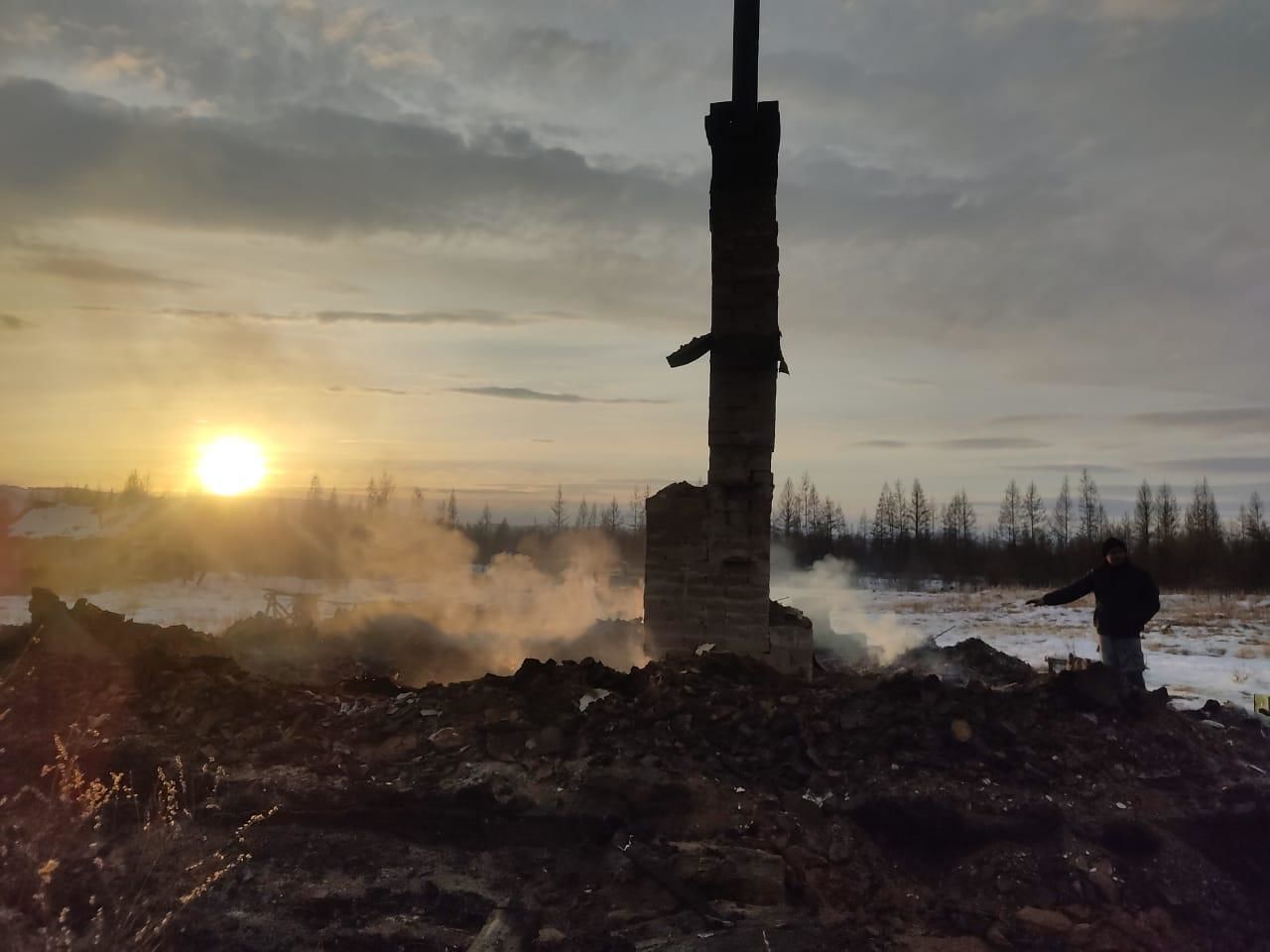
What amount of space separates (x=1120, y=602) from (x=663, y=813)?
5166 mm

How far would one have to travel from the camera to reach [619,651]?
10352 millimetres

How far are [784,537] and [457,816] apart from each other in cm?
7388

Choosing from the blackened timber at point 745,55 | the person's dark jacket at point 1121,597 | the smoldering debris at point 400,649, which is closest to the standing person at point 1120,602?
the person's dark jacket at point 1121,597

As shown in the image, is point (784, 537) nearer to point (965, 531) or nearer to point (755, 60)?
point (965, 531)

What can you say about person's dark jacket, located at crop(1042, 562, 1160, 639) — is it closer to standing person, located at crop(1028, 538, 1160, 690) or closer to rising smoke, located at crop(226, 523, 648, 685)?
standing person, located at crop(1028, 538, 1160, 690)

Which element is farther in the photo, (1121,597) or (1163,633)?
(1163,633)

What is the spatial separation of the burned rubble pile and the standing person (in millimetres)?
968

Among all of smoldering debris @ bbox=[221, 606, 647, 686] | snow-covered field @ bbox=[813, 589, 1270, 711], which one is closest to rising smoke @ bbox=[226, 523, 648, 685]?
smoldering debris @ bbox=[221, 606, 647, 686]

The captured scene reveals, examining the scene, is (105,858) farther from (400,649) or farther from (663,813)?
(400,649)

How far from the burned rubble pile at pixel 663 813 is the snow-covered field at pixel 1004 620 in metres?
5.21

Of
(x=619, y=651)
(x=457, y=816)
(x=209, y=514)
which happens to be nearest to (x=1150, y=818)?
(x=457, y=816)

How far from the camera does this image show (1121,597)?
25.7ft

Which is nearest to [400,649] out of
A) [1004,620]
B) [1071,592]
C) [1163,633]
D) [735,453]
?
[735,453]

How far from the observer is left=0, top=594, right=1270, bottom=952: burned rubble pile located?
472 centimetres
